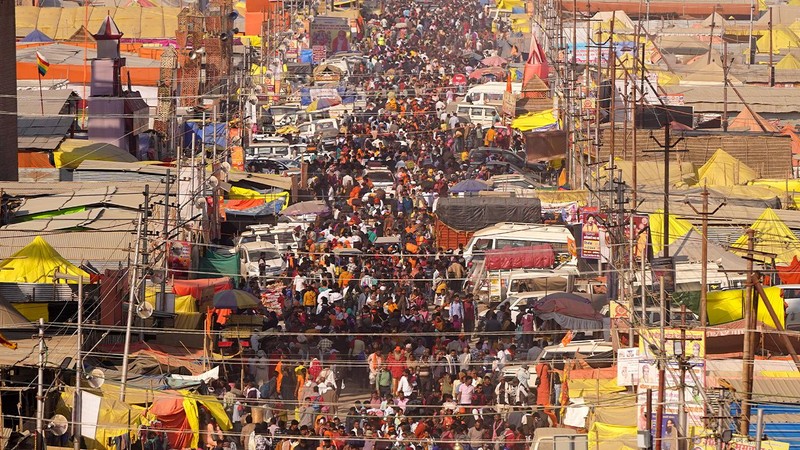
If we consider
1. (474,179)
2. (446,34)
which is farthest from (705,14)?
(474,179)

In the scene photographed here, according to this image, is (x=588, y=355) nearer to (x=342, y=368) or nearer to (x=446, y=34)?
(x=342, y=368)

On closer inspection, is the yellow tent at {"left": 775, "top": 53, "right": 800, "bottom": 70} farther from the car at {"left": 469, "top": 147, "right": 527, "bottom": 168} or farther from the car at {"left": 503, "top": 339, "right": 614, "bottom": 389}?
the car at {"left": 503, "top": 339, "right": 614, "bottom": 389}

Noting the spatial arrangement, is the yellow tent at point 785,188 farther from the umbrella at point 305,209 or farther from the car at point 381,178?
the umbrella at point 305,209

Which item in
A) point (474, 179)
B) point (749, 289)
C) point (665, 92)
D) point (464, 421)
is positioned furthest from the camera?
point (665, 92)

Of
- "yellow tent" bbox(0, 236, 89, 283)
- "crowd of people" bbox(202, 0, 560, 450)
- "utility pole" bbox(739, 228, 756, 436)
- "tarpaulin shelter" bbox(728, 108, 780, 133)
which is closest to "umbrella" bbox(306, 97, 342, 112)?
"crowd of people" bbox(202, 0, 560, 450)

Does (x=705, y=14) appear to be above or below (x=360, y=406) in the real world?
Result: above

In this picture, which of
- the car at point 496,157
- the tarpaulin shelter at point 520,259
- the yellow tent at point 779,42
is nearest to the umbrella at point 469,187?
the car at point 496,157
